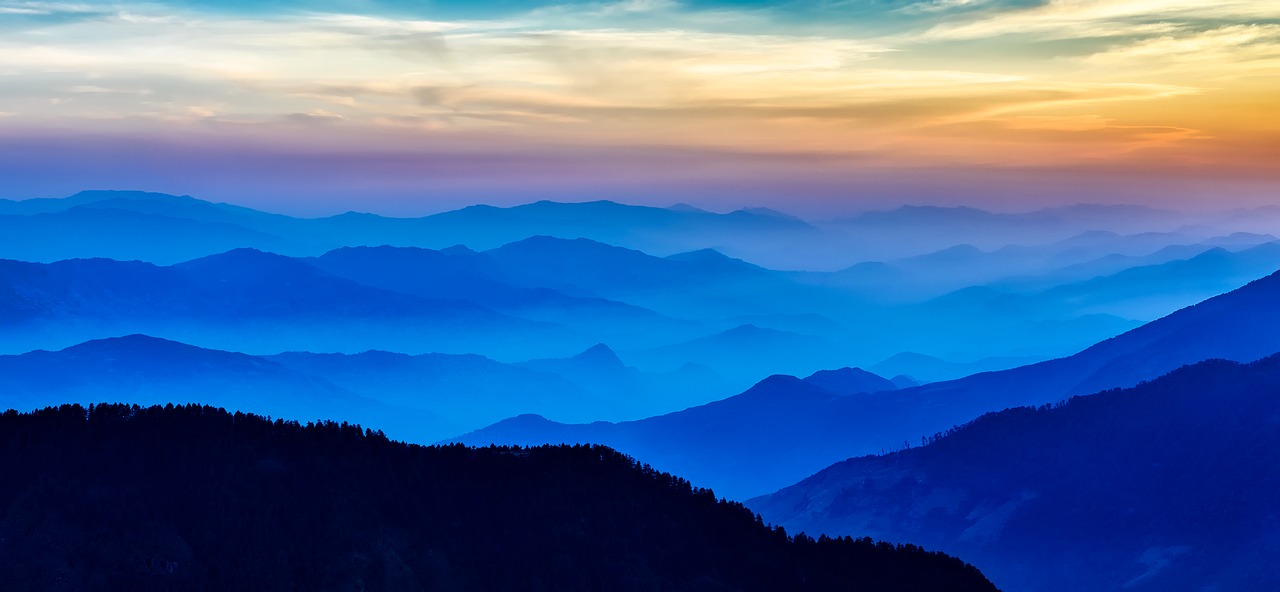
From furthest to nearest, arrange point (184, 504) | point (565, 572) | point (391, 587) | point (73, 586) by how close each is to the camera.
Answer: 1. point (565, 572)
2. point (184, 504)
3. point (391, 587)
4. point (73, 586)

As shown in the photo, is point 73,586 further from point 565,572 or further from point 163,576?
point 565,572

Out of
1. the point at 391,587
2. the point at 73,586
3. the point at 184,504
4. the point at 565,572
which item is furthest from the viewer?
the point at 565,572

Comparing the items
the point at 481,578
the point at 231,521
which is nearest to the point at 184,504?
the point at 231,521

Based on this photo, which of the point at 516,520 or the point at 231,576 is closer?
the point at 231,576

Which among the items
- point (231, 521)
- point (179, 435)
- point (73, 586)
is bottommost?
point (73, 586)

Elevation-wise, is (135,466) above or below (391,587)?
above

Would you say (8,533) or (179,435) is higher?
(179,435)

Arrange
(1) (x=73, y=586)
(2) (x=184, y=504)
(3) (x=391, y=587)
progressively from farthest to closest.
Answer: (2) (x=184, y=504) < (3) (x=391, y=587) < (1) (x=73, y=586)

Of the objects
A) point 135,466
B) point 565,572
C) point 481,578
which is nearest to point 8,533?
point 135,466

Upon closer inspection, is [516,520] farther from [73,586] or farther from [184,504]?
[73,586]
